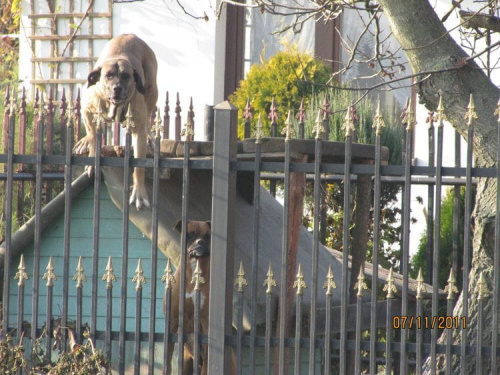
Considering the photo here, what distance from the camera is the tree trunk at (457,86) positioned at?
5125 mm

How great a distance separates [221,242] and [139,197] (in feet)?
2.59

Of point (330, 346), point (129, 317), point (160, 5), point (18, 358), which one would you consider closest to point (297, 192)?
point (330, 346)

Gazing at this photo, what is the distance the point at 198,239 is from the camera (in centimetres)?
489

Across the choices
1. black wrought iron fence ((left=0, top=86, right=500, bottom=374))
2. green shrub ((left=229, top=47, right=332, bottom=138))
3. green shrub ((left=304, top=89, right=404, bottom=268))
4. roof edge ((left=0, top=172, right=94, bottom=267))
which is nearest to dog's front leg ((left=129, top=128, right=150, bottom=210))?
black wrought iron fence ((left=0, top=86, right=500, bottom=374))

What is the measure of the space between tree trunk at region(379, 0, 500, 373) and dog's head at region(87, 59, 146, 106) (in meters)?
1.59

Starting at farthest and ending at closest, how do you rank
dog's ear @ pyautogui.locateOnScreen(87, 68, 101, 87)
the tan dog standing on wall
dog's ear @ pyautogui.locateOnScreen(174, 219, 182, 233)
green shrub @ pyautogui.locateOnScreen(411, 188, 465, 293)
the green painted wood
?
1. green shrub @ pyautogui.locateOnScreen(411, 188, 465, 293)
2. the green painted wood
3. dog's ear @ pyautogui.locateOnScreen(87, 68, 101, 87)
4. the tan dog standing on wall
5. dog's ear @ pyautogui.locateOnScreen(174, 219, 182, 233)

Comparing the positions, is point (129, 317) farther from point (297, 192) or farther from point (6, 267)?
point (297, 192)

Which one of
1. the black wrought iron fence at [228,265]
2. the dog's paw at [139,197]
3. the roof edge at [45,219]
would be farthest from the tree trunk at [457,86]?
the roof edge at [45,219]

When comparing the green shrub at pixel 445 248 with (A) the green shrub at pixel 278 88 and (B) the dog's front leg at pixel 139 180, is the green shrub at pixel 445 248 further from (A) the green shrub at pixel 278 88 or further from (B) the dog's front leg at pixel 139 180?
(B) the dog's front leg at pixel 139 180

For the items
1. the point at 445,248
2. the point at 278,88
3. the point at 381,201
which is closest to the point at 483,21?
the point at 445,248

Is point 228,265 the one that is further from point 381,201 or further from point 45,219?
point 381,201

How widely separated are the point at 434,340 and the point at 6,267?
231 cm

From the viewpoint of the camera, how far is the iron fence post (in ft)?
15.1
